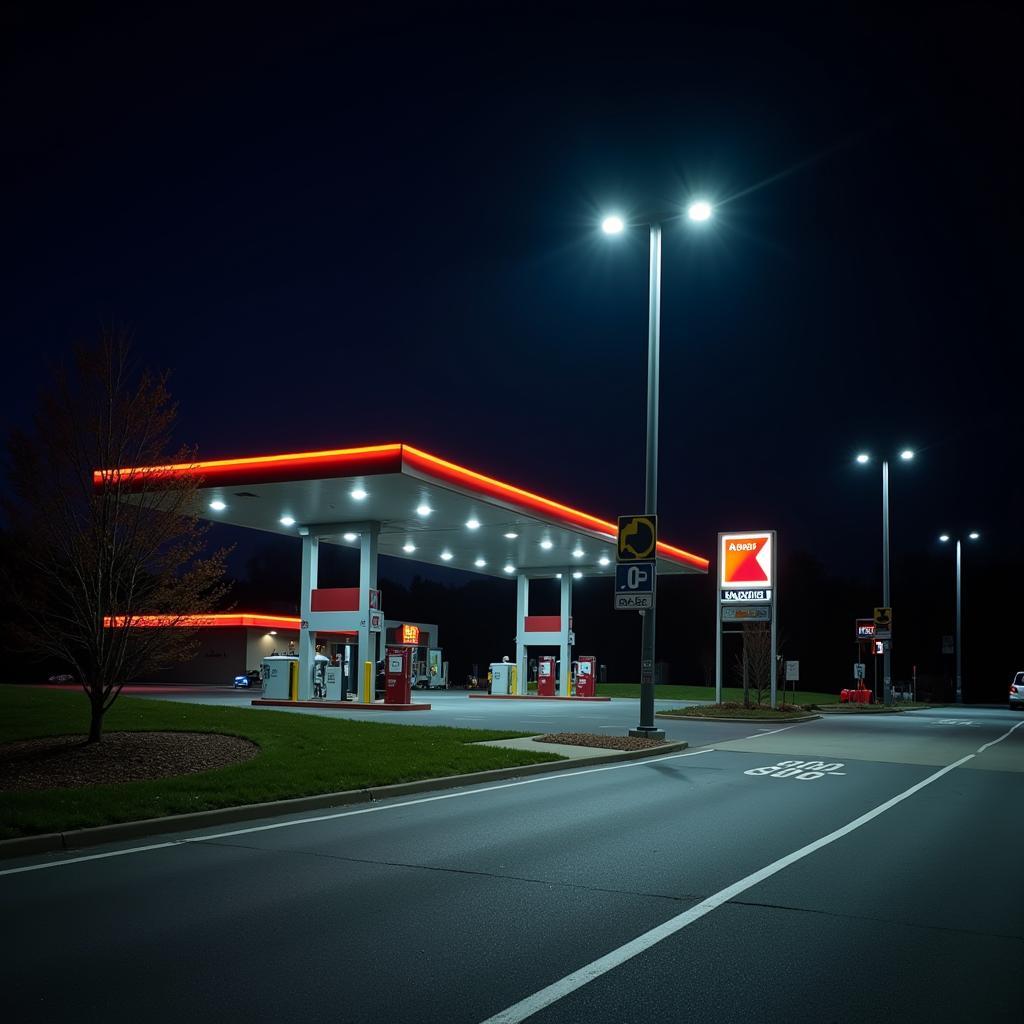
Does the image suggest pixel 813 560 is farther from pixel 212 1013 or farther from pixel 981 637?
pixel 212 1013

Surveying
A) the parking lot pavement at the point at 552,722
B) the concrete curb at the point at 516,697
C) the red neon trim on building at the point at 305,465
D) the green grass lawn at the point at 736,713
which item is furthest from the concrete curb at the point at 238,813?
the concrete curb at the point at 516,697

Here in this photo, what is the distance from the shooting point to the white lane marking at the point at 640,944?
4738 mm

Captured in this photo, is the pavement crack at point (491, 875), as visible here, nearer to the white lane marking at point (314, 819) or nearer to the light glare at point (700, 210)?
the white lane marking at point (314, 819)

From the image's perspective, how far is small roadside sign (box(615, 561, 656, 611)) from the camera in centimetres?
1895

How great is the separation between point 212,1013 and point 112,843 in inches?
183

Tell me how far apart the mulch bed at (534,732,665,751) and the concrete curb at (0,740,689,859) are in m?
2.61

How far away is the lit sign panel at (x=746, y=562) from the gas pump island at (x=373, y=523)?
237 centimetres

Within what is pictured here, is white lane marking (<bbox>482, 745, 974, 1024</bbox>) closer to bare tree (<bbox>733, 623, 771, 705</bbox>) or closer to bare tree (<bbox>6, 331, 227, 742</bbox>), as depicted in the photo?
bare tree (<bbox>6, 331, 227, 742</bbox>)

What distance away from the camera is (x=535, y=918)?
6.37 meters

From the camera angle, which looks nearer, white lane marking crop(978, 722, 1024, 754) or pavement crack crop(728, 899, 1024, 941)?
pavement crack crop(728, 899, 1024, 941)

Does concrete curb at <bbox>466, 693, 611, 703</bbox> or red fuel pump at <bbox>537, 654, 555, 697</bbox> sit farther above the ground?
red fuel pump at <bbox>537, 654, 555, 697</bbox>

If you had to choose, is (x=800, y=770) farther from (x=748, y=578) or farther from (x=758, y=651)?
(x=758, y=651)

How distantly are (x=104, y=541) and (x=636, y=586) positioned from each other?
9.63m

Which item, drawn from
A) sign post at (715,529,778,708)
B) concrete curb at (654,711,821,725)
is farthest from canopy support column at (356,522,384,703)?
sign post at (715,529,778,708)
